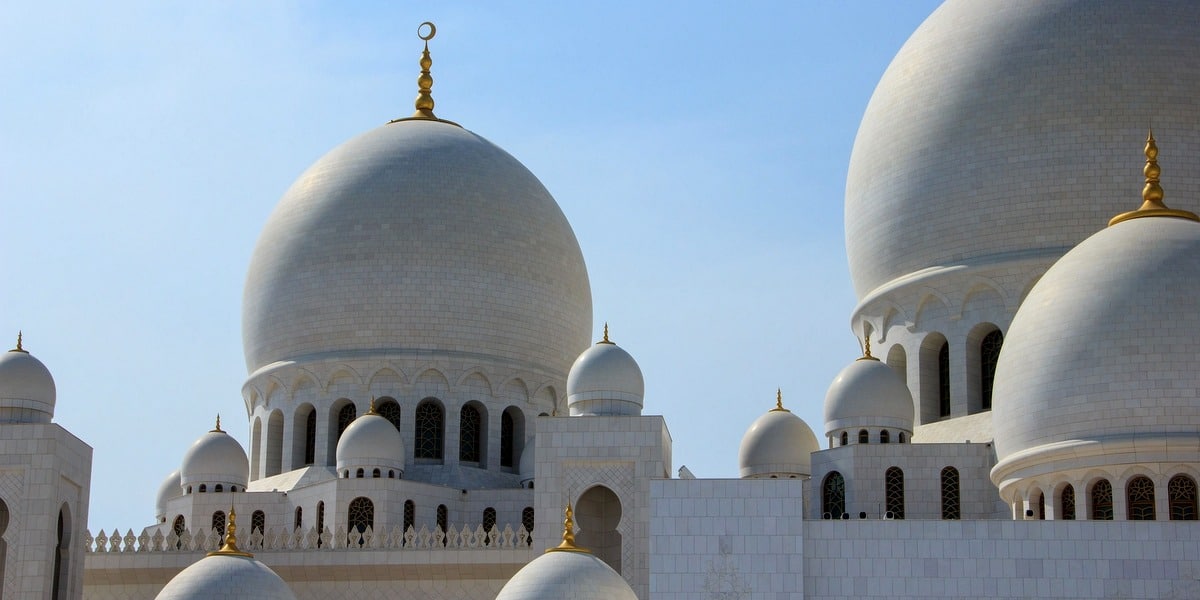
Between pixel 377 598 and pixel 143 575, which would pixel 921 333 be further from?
pixel 143 575

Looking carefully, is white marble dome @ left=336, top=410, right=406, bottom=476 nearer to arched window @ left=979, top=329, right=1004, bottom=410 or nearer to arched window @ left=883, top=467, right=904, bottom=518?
arched window @ left=883, top=467, right=904, bottom=518

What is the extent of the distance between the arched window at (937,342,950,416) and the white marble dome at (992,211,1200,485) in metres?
4.07

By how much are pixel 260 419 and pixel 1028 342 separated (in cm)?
1394

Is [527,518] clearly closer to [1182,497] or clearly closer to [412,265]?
[412,265]

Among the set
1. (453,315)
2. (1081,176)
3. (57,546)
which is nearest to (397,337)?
(453,315)

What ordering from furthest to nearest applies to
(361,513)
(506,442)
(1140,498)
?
(506,442) < (361,513) < (1140,498)

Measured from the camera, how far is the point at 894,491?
100 ft

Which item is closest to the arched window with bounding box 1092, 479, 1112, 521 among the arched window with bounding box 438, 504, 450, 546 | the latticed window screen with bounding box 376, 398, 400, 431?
the arched window with bounding box 438, 504, 450, 546

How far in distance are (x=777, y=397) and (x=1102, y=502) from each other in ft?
26.8

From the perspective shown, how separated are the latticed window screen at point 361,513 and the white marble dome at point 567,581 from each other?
25.4 ft

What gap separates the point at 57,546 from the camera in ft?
97.4

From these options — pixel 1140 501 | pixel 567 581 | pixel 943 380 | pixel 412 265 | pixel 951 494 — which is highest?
pixel 412 265

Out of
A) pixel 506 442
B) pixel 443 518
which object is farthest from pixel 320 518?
pixel 506 442

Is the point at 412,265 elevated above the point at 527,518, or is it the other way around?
the point at 412,265
